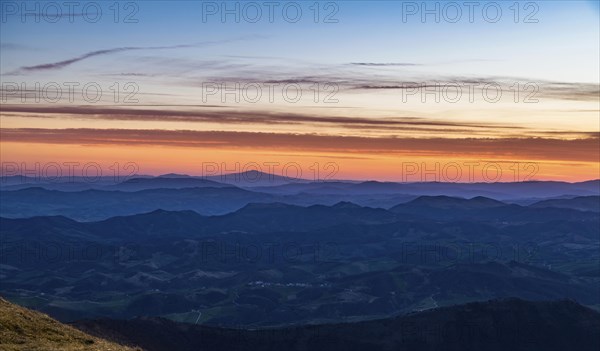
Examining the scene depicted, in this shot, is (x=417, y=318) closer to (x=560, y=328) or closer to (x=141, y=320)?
(x=560, y=328)

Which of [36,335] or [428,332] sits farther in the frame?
[428,332]

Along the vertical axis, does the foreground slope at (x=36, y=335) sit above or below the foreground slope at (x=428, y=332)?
above

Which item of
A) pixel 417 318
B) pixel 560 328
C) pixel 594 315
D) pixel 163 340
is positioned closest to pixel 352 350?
pixel 417 318

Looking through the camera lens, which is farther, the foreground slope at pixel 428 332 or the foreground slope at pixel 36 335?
the foreground slope at pixel 428 332

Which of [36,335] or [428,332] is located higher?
[36,335]
